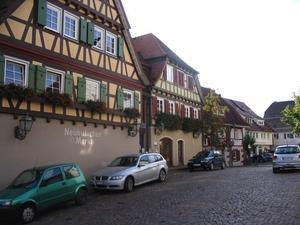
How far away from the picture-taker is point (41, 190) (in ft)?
40.2

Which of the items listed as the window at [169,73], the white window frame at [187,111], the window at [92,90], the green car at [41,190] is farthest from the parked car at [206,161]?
the green car at [41,190]

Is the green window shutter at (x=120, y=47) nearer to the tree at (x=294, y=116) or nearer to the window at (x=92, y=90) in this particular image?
the window at (x=92, y=90)

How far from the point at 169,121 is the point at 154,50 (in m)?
6.57

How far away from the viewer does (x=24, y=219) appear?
11.4 meters

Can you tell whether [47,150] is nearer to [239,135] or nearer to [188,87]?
[188,87]

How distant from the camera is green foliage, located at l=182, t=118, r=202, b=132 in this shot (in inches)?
1339

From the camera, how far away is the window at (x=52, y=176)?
41.6 ft

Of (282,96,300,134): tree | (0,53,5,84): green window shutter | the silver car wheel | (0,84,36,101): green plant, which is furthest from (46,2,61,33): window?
(282,96,300,134): tree

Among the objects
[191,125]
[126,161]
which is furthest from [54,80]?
[191,125]

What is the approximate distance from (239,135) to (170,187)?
1587 inches

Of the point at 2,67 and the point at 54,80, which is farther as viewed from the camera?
the point at 54,80

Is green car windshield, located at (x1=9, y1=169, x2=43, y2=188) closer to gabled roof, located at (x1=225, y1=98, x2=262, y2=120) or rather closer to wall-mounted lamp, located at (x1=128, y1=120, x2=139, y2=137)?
wall-mounted lamp, located at (x1=128, y1=120, x2=139, y2=137)

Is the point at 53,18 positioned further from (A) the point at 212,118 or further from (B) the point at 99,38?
(A) the point at 212,118

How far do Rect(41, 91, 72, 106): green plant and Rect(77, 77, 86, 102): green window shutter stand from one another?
1.17 meters
